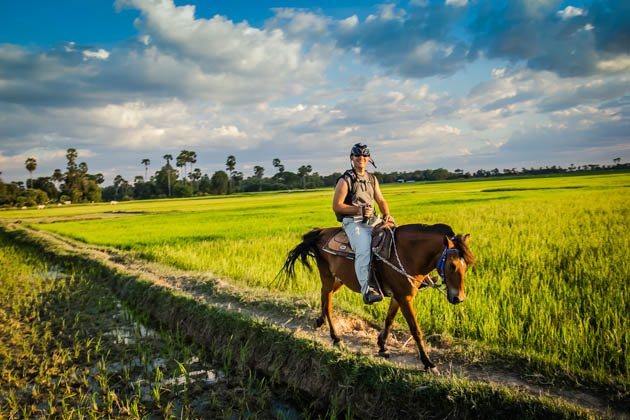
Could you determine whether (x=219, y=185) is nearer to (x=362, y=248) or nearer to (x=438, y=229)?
(x=362, y=248)

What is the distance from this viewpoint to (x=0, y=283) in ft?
34.5

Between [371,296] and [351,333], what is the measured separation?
152 cm

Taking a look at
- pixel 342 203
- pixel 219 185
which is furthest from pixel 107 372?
pixel 219 185

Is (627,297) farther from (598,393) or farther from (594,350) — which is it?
(598,393)

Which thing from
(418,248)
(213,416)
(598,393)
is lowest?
(213,416)

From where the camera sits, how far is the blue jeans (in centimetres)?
484

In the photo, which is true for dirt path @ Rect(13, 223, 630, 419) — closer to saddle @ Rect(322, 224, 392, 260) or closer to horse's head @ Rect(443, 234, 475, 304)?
horse's head @ Rect(443, 234, 475, 304)

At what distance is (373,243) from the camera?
4.89m

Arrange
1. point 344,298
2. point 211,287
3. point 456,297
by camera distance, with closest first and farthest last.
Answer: point 456,297
point 344,298
point 211,287

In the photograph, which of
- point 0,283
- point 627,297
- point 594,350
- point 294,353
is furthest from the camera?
point 0,283

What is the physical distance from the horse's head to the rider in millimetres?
1136

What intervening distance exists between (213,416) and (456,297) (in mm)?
3135

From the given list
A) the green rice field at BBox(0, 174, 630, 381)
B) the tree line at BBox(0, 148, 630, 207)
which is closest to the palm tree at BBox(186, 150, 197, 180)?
the tree line at BBox(0, 148, 630, 207)

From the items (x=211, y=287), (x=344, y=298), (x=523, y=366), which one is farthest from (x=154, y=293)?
(x=523, y=366)
